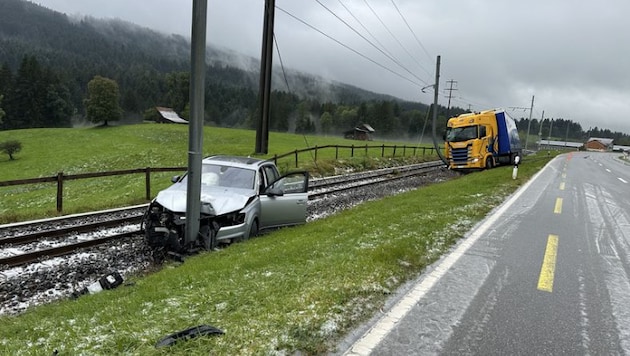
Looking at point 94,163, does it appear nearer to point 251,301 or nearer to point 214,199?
point 214,199

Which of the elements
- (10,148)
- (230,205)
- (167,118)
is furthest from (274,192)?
(167,118)

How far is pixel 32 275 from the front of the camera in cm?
630

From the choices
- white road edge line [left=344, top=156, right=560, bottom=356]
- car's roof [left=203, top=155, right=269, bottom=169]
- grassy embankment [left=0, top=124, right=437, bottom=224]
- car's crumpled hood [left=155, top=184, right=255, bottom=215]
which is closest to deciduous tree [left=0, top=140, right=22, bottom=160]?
grassy embankment [left=0, top=124, right=437, bottom=224]

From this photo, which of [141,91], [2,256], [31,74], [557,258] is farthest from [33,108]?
[557,258]

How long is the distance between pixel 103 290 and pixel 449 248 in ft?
16.6

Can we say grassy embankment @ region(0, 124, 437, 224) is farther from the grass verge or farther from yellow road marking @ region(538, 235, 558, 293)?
yellow road marking @ region(538, 235, 558, 293)

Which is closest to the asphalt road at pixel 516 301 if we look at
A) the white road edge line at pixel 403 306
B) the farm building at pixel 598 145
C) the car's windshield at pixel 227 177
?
the white road edge line at pixel 403 306

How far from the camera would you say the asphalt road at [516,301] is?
11.6 ft

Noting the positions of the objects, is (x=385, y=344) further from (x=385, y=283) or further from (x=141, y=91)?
(x=141, y=91)

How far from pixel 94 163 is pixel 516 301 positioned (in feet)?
118

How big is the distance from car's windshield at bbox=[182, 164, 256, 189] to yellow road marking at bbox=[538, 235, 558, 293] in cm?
533

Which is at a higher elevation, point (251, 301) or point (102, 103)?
point (102, 103)

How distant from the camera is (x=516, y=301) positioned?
455 centimetres

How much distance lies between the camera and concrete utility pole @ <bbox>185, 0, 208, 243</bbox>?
7125mm
